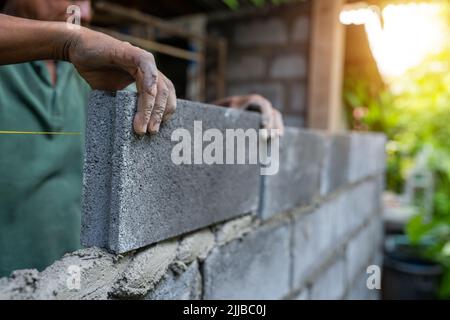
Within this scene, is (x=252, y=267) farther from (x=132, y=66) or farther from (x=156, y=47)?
(x=156, y=47)

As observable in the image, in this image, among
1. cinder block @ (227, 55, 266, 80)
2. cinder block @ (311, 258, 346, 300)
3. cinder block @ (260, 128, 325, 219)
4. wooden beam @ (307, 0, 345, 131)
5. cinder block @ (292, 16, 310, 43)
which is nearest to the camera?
cinder block @ (260, 128, 325, 219)

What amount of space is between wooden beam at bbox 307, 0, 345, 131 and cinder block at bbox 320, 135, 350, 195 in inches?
24.1

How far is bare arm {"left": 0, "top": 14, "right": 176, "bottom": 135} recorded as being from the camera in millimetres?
948

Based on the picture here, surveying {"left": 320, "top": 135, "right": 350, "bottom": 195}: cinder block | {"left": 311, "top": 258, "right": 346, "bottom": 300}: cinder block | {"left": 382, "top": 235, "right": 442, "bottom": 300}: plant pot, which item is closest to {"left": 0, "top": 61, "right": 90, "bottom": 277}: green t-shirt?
{"left": 311, "top": 258, "right": 346, "bottom": 300}: cinder block

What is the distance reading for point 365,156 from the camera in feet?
12.2

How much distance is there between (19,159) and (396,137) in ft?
22.8

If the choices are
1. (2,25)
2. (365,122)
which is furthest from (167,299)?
(365,122)

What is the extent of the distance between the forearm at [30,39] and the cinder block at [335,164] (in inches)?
72.3

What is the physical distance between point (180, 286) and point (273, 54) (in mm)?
2885

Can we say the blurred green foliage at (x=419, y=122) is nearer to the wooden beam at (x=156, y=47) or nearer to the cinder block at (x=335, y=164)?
the cinder block at (x=335, y=164)

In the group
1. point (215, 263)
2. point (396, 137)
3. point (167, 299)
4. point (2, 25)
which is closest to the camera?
point (2, 25)

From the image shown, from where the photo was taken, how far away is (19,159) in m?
1.50

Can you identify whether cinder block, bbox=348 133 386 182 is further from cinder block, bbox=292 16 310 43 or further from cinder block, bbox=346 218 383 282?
cinder block, bbox=292 16 310 43
